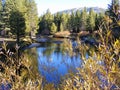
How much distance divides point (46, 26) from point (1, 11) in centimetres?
3267

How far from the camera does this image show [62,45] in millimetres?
44094

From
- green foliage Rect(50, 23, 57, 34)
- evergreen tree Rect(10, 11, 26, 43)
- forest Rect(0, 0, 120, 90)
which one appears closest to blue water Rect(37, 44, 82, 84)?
forest Rect(0, 0, 120, 90)

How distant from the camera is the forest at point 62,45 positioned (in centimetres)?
289

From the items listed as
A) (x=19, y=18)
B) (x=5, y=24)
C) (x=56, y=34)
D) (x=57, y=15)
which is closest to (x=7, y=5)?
(x=5, y=24)

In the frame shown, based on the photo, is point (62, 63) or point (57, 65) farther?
point (62, 63)

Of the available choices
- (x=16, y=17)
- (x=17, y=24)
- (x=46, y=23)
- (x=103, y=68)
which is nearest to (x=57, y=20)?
(x=46, y=23)

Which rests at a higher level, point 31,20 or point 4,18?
point 4,18

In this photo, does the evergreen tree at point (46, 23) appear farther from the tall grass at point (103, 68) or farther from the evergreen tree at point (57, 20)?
the tall grass at point (103, 68)

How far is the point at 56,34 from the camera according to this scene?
271ft

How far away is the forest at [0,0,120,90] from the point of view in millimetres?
2891

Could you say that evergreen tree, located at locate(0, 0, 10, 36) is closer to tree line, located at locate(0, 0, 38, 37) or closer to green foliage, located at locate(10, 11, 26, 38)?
tree line, located at locate(0, 0, 38, 37)

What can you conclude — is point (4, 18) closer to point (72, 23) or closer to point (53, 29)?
point (53, 29)

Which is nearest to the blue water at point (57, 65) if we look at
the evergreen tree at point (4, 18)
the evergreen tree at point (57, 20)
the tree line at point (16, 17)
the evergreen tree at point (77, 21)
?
the tree line at point (16, 17)

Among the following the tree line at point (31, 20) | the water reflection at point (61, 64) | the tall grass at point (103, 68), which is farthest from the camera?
the tree line at point (31, 20)
